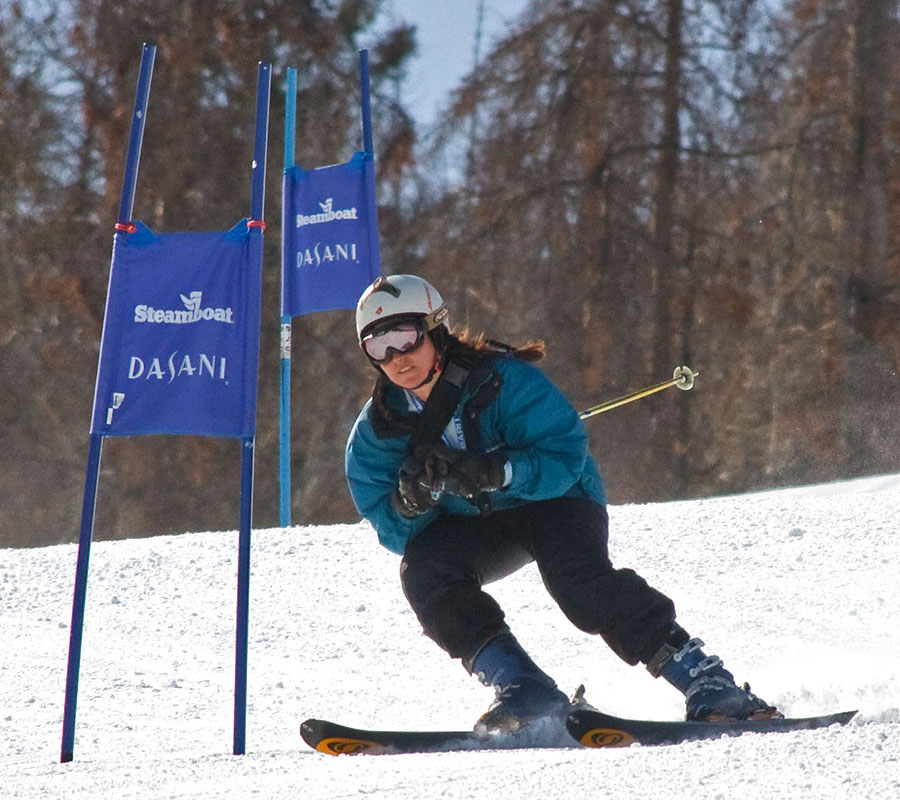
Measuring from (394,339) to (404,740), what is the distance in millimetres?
967

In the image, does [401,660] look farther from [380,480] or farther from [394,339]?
[394,339]

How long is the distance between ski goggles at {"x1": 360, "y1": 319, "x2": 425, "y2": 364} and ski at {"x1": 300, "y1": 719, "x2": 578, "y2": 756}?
2.97 feet

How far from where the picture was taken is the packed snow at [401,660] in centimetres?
239

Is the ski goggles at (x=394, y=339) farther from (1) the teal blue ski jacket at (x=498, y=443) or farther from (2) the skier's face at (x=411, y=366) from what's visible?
(1) the teal blue ski jacket at (x=498, y=443)

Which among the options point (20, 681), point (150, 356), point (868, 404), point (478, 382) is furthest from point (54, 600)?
point (868, 404)

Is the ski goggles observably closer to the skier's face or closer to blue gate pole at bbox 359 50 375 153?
the skier's face

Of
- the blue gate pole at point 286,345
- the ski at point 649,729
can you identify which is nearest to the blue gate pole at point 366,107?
the blue gate pole at point 286,345

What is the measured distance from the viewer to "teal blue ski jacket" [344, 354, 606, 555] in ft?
10.5

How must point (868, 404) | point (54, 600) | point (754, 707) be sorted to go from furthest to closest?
point (868, 404), point (54, 600), point (754, 707)

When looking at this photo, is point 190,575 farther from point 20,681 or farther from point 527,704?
point 527,704

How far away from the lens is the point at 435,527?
3.30 meters

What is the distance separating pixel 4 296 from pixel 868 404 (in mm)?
11102

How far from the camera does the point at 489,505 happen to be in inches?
128

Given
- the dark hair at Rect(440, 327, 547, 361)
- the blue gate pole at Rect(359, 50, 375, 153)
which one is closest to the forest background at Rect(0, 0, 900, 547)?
the blue gate pole at Rect(359, 50, 375, 153)
